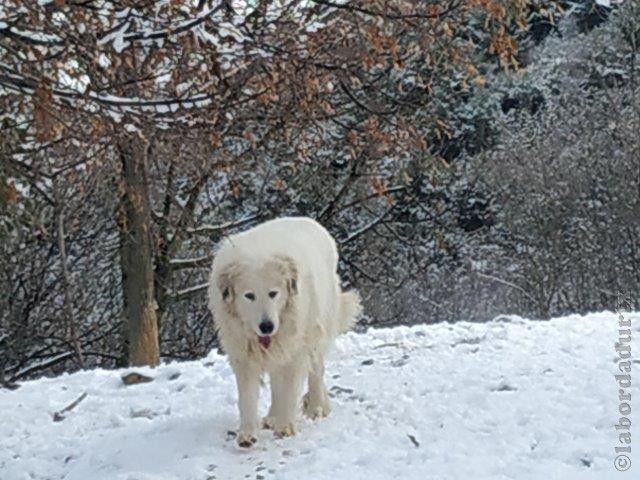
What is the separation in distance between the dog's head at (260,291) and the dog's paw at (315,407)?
736 mm

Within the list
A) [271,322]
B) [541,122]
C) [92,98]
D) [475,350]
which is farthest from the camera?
[541,122]

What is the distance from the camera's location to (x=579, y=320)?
9.41 m

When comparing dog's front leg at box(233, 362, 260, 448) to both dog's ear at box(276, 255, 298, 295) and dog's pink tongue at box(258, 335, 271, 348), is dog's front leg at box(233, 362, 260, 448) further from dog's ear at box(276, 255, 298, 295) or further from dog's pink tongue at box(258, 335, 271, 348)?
dog's ear at box(276, 255, 298, 295)

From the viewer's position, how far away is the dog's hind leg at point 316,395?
7184 millimetres

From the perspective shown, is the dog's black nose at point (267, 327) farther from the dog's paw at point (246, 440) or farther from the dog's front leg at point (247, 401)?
the dog's paw at point (246, 440)

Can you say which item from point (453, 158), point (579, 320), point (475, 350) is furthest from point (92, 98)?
point (453, 158)

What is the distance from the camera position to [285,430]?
265 inches

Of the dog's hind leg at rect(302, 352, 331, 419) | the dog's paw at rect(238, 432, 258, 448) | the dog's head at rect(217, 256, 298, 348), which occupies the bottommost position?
the dog's paw at rect(238, 432, 258, 448)

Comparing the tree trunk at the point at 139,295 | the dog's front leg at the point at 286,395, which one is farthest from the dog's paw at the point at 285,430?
the tree trunk at the point at 139,295

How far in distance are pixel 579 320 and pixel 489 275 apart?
11.2 meters

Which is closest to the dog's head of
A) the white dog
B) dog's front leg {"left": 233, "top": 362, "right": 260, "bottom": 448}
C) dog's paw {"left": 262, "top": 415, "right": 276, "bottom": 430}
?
the white dog

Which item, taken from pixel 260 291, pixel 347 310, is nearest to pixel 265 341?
pixel 260 291

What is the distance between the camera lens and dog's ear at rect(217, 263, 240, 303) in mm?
6793

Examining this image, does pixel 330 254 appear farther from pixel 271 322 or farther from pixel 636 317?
pixel 636 317
